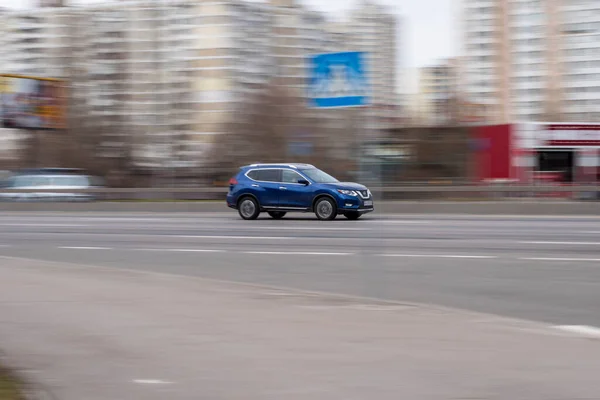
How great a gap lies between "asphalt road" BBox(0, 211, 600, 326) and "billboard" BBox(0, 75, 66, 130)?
22.9m

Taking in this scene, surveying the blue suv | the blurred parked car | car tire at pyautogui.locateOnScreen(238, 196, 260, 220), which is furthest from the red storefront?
the blurred parked car

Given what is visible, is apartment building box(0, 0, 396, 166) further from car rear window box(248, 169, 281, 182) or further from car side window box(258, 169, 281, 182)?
car side window box(258, 169, 281, 182)

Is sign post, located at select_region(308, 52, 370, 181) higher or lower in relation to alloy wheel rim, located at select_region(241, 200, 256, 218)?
higher

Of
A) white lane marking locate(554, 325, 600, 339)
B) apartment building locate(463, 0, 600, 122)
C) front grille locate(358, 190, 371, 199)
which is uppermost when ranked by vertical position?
apartment building locate(463, 0, 600, 122)

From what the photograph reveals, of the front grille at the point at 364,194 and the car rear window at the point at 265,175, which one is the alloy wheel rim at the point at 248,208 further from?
the front grille at the point at 364,194

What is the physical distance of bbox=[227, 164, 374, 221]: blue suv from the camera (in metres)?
23.2

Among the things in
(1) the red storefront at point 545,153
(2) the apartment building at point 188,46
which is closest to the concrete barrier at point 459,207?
(1) the red storefront at point 545,153

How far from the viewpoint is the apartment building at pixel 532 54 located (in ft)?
386

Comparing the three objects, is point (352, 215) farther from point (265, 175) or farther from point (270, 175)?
point (265, 175)

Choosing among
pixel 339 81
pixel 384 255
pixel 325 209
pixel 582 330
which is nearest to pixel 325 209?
pixel 325 209

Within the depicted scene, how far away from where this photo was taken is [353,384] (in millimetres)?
5250

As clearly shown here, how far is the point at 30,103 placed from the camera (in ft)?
147

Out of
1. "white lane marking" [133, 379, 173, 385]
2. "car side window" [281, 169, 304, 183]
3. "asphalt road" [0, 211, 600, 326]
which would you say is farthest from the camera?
"car side window" [281, 169, 304, 183]

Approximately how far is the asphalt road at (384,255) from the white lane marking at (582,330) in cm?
25
